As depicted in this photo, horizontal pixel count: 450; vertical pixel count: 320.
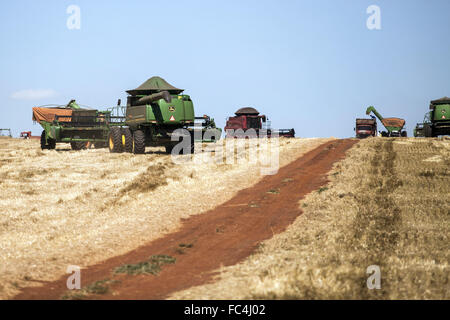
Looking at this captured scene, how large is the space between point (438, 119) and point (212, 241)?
1302 inches

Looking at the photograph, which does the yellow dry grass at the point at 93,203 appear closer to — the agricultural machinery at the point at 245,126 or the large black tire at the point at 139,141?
the large black tire at the point at 139,141

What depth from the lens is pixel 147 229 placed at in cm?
1395

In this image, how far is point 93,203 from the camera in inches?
719

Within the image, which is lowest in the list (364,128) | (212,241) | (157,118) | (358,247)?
(212,241)

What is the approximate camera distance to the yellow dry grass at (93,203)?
11750 mm

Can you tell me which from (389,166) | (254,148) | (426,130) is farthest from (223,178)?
(426,130)

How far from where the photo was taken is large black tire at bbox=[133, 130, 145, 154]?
29047 millimetres

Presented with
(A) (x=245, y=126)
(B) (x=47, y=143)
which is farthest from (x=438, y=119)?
(B) (x=47, y=143)

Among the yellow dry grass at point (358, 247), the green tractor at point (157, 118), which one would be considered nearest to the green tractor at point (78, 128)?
the green tractor at point (157, 118)

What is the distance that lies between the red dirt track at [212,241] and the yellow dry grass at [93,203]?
1.73ft

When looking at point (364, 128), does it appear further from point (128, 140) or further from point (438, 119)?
point (128, 140)
